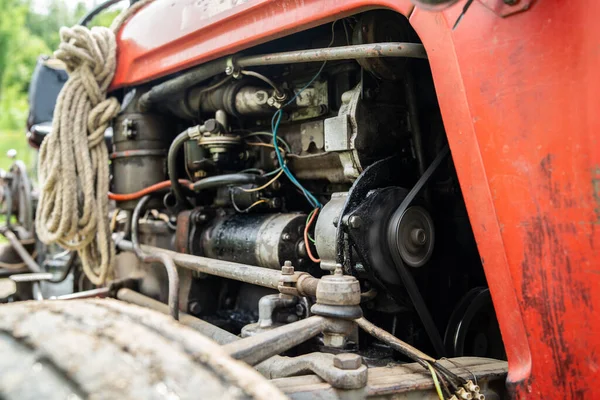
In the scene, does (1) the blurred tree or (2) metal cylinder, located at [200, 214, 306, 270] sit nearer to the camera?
(2) metal cylinder, located at [200, 214, 306, 270]

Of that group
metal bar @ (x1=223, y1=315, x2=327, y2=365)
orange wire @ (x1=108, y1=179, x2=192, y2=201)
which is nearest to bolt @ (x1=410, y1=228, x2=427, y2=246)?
metal bar @ (x1=223, y1=315, x2=327, y2=365)

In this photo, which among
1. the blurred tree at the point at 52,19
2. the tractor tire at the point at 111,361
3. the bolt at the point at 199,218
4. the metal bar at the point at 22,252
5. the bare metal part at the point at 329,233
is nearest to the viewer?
the tractor tire at the point at 111,361

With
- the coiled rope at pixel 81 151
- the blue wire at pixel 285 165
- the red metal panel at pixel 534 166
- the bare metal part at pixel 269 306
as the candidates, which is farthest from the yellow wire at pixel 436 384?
the coiled rope at pixel 81 151

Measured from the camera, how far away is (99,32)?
7.75 ft

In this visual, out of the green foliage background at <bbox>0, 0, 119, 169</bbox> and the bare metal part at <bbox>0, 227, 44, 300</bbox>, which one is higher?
the green foliage background at <bbox>0, 0, 119, 169</bbox>

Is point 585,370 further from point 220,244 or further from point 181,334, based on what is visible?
point 220,244

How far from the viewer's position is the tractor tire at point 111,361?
73 cm

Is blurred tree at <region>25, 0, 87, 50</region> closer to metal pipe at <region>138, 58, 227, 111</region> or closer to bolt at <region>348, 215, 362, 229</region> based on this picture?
metal pipe at <region>138, 58, 227, 111</region>

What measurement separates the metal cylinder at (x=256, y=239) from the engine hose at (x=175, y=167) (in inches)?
9.9

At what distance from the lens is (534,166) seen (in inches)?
39.4

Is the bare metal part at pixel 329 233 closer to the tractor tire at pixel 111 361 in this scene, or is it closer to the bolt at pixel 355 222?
the bolt at pixel 355 222

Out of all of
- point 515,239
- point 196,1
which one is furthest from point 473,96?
point 196,1

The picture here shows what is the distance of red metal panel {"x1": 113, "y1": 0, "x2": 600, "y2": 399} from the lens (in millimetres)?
952

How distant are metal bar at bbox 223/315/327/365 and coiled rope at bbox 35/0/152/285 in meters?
1.43
